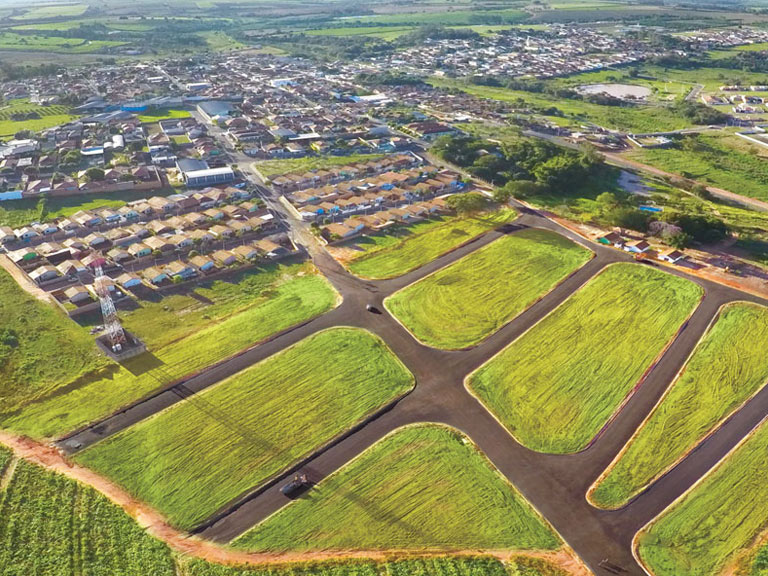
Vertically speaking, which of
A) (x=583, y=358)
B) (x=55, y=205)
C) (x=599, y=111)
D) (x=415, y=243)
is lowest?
(x=583, y=358)

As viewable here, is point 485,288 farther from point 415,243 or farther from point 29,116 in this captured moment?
point 29,116

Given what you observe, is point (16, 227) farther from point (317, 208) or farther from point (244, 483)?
point (244, 483)

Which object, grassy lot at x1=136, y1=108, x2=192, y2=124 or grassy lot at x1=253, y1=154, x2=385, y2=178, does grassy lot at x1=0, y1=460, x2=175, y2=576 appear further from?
grassy lot at x1=136, y1=108, x2=192, y2=124

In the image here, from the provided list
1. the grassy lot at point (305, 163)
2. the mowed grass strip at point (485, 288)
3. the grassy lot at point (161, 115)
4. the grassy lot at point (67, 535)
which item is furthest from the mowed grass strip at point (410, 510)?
the grassy lot at point (161, 115)

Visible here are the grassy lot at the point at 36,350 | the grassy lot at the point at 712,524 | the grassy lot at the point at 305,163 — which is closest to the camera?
→ the grassy lot at the point at 712,524

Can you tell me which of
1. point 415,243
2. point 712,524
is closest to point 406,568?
point 712,524

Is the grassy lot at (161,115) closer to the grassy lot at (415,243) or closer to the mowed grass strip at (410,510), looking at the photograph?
the grassy lot at (415,243)

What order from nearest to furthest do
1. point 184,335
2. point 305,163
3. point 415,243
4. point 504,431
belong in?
point 504,431 → point 184,335 → point 415,243 → point 305,163
